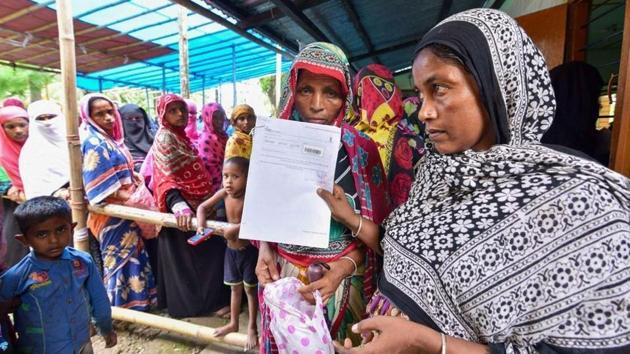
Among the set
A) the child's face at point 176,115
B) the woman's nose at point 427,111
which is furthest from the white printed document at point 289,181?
the child's face at point 176,115

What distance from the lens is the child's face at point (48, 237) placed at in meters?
1.75

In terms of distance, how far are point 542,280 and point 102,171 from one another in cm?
302

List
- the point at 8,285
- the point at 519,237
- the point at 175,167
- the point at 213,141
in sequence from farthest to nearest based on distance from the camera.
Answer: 1. the point at 213,141
2. the point at 175,167
3. the point at 8,285
4. the point at 519,237

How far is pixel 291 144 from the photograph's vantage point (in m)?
1.17

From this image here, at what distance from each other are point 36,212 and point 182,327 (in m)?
1.38

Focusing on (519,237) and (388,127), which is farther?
(388,127)

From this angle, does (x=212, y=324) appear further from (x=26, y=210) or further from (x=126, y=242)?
(x=26, y=210)

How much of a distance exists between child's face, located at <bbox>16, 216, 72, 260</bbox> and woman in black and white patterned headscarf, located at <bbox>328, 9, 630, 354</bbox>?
183 cm

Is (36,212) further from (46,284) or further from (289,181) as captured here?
(289,181)


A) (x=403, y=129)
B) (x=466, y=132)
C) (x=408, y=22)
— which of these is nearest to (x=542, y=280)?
(x=466, y=132)

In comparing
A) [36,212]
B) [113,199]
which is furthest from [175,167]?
[36,212]

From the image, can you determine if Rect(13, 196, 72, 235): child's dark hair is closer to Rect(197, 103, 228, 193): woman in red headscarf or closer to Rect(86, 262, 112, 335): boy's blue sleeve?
Rect(86, 262, 112, 335): boy's blue sleeve

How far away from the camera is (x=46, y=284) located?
5.80 ft

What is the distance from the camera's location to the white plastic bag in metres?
1.13
